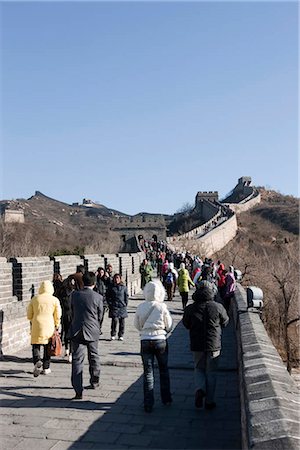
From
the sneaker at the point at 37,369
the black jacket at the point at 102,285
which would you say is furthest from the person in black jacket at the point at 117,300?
the sneaker at the point at 37,369

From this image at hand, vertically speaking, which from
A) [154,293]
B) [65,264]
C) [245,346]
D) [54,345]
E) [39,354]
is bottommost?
[39,354]

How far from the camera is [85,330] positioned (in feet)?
21.9

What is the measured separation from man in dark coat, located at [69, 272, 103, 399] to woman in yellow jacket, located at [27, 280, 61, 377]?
3.17ft

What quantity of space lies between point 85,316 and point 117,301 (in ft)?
13.2

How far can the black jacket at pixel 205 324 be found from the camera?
6.21m

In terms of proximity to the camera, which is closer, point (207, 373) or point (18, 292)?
point (207, 373)

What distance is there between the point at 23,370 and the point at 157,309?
2778 mm

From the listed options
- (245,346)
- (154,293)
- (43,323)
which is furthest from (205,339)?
(43,323)

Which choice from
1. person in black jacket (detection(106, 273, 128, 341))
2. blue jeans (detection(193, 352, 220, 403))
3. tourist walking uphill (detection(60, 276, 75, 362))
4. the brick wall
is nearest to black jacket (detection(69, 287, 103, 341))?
blue jeans (detection(193, 352, 220, 403))

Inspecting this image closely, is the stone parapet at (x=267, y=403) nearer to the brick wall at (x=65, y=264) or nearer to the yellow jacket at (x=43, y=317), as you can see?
the yellow jacket at (x=43, y=317)

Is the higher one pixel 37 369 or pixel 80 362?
pixel 80 362

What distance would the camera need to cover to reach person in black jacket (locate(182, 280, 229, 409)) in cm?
617

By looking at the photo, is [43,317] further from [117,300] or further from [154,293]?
[117,300]

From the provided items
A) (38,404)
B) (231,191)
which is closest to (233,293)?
(38,404)
